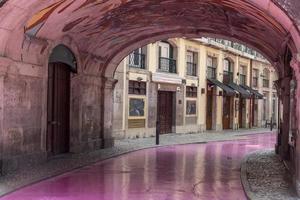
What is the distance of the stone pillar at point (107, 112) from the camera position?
1920 centimetres

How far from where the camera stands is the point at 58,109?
15961mm

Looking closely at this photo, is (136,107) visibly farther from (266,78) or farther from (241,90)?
(266,78)

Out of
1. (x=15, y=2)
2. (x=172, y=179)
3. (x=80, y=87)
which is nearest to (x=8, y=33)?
(x=15, y=2)

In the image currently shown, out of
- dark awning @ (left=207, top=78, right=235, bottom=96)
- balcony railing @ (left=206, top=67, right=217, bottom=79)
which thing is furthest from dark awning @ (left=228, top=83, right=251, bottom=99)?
balcony railing @ (left=206, top=67, right=217, bottom=79)

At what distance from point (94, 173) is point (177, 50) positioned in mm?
17742

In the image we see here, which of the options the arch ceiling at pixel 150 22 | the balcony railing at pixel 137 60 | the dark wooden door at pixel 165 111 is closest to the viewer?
the arch ceiling at pixel 150 22

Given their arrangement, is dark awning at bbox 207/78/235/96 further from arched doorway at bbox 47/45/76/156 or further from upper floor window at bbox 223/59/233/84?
arched doorway at bbox 47/45/76/156

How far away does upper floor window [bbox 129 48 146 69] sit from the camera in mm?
25766

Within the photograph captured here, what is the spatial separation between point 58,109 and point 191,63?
1745 centimetres

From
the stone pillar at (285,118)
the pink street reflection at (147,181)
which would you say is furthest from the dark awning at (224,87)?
the pink street reflection at (147,181)

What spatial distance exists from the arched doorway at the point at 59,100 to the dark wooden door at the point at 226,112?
22400 mm

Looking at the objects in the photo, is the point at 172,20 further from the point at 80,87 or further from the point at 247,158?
the point at 247,158

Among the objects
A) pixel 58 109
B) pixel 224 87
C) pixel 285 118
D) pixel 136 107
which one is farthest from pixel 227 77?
pixel 58 109

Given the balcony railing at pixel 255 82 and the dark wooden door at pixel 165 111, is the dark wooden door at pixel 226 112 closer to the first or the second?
the balcony railing at pixel 255 82
